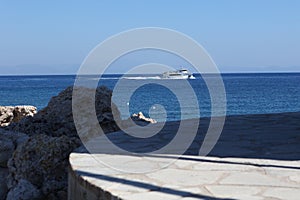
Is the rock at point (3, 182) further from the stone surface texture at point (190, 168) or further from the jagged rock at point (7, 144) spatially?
the stone surface texture at point (190, 168)

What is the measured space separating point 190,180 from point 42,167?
226cm

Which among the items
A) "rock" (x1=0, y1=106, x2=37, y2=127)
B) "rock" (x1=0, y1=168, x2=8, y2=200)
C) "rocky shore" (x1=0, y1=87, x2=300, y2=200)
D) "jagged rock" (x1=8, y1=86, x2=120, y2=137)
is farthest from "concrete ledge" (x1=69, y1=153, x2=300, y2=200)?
"rock" (x1=0, y1=106, x2=37, y2=127)

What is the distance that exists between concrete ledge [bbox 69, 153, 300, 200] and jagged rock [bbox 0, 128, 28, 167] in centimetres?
220

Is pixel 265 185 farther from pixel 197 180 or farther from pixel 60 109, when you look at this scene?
pixel 60 109

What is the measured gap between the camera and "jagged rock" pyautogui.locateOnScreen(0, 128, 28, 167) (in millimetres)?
6102

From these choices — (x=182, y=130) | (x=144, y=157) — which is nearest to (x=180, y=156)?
(x=144, y=157)

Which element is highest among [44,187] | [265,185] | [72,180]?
[265,185]

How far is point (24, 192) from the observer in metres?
4.94

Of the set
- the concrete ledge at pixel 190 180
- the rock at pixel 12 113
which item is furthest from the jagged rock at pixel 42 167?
the rock at pixel 12 113

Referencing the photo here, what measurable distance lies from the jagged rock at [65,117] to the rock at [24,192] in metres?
1.83

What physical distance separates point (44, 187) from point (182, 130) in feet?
5.83

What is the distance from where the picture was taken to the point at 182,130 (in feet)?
19.2

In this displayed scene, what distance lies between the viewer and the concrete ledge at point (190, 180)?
3096 mm

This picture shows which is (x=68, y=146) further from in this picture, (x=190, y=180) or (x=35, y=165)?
(x=190, y=180)
